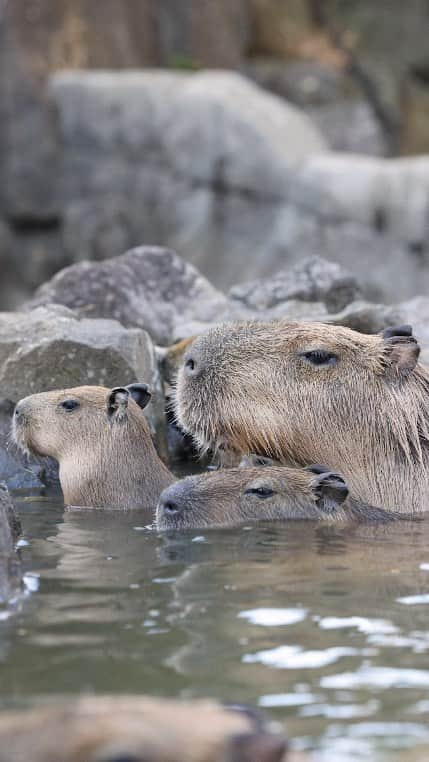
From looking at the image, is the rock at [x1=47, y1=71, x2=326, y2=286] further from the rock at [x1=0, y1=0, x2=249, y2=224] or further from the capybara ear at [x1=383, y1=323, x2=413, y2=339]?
the capybara ear at [x1=383, y1=323, x2=413, y2=339]

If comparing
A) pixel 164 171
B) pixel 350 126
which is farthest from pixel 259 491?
pixel 350 126

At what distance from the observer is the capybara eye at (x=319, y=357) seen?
208 inches

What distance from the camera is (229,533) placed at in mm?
4980

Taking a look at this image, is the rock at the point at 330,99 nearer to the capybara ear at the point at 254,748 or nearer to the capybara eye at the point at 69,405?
the capybara eye at the point at 69,405

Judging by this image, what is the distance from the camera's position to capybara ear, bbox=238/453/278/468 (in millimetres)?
5422

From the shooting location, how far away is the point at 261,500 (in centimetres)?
522

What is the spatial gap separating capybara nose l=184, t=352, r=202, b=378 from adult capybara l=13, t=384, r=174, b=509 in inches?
30.4

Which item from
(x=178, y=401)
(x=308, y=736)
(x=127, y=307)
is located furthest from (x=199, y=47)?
(x=308, y=736)

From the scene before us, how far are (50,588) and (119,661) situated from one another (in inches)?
33.7

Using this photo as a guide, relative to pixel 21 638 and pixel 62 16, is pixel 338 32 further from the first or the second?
pixel 21 638

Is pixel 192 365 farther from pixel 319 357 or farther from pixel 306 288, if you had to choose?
pixel 306 288

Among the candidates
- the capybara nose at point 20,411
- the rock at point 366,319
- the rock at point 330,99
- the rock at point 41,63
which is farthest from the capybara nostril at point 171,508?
the rock at point 330,99

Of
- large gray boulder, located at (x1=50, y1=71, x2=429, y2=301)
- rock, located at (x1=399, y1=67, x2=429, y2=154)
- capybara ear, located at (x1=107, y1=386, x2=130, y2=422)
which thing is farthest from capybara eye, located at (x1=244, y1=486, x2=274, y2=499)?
rock, located at (x1=399, y1=67, x2=429, y2=154)

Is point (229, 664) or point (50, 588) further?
point (50, 588)
